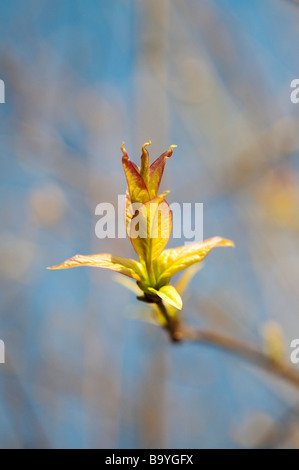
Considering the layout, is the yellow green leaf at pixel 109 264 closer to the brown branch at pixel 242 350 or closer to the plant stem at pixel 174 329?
the plant stem at pixel 174 329

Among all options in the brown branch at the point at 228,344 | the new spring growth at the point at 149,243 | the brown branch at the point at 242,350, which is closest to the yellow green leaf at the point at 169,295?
the new spring growth at the point at 149,243

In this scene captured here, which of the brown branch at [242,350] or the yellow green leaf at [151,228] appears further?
the brown branch at [242,350]

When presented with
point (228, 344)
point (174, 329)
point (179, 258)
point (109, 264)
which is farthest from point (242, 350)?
point (109, 264)

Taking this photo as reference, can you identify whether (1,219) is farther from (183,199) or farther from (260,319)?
(260,319)

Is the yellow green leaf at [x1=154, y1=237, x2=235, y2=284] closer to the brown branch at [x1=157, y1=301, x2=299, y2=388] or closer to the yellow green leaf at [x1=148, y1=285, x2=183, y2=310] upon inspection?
the yellow green leaf at [x1=148, y1=285, x2=183, y2=310]

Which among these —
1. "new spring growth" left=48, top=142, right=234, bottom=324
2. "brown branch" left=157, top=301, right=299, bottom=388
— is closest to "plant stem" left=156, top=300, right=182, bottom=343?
"brown branch" left=157, top=301, right=299, bottom=388

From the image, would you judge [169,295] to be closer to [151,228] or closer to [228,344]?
[151,228]
